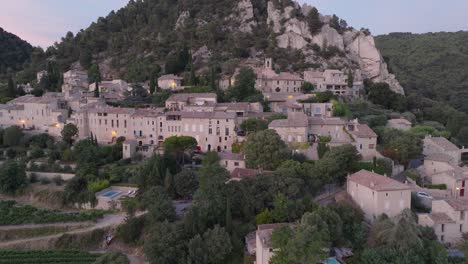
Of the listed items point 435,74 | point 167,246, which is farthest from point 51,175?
point 435,74

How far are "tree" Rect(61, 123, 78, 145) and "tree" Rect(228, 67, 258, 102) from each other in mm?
17335

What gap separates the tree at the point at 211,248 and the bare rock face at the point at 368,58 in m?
45.3

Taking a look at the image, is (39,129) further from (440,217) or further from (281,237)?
(440,217)

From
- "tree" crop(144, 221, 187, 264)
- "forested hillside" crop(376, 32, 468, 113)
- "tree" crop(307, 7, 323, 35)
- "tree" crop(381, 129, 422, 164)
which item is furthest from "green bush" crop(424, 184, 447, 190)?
"tree" crop(307, 7, 323, 35)

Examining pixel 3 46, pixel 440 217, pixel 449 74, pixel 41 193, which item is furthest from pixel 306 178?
pixel 3 46

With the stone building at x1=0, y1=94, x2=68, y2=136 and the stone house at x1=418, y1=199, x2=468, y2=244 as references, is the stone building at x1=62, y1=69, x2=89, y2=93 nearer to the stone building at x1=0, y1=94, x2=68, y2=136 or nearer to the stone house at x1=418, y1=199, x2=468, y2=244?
the stone building at x1=0, y1=94, x2=68, y2=136

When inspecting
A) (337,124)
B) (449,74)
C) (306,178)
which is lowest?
(306,178)

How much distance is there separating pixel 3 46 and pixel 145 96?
5367cm

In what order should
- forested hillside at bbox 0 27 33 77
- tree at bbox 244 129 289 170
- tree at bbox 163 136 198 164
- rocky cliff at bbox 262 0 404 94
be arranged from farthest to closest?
forested hillside at bbox 0 27 33 77, rocky cliff at bbox 262 0 404 94, tree at bbox 163 136 198 164, tree at bbox 244 129 289 170

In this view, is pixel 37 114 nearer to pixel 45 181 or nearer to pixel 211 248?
pixel 45 181

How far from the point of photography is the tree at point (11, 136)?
43.7 metres

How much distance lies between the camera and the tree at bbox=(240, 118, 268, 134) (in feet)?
123

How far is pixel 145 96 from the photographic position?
5200cm

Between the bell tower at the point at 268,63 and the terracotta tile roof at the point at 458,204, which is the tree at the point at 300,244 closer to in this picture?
the terracotta tile roof at the point at 458,204
